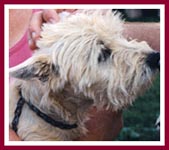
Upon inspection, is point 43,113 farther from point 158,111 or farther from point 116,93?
point 158,111

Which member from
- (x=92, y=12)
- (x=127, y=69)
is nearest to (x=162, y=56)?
(x=127, y=69)

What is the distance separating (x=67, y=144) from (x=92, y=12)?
624mm

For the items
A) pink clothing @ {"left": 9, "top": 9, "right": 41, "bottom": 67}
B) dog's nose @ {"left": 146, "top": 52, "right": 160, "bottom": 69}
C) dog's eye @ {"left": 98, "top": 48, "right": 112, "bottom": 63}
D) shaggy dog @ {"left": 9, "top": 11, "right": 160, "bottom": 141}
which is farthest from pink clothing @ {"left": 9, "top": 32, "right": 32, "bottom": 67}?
dog's nose @ {"left": 146, "top": 52, "right": 160, "bottom": 69}

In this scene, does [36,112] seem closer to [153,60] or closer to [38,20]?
[38,20]

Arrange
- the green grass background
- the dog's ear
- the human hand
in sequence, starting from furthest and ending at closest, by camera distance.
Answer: the green grass background < the human hand < the dog's ear

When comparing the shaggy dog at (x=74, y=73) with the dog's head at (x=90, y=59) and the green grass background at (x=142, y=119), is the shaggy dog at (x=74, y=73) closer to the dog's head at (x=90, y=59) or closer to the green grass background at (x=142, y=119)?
the dog's head at (x=90, y=59)

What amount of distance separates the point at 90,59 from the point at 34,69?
0.82ft

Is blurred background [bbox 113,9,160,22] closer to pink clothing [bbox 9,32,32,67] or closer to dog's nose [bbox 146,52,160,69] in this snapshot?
dog's nose [bbox 146,52,160,69]

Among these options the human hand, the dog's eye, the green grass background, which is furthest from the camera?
the green grass background

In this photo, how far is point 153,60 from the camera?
9.05 ft

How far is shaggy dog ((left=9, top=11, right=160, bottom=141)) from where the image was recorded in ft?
8.96

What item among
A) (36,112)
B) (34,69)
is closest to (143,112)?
(36,112)

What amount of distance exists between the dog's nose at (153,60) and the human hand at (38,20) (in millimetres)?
446

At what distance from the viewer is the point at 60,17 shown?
292 cm
